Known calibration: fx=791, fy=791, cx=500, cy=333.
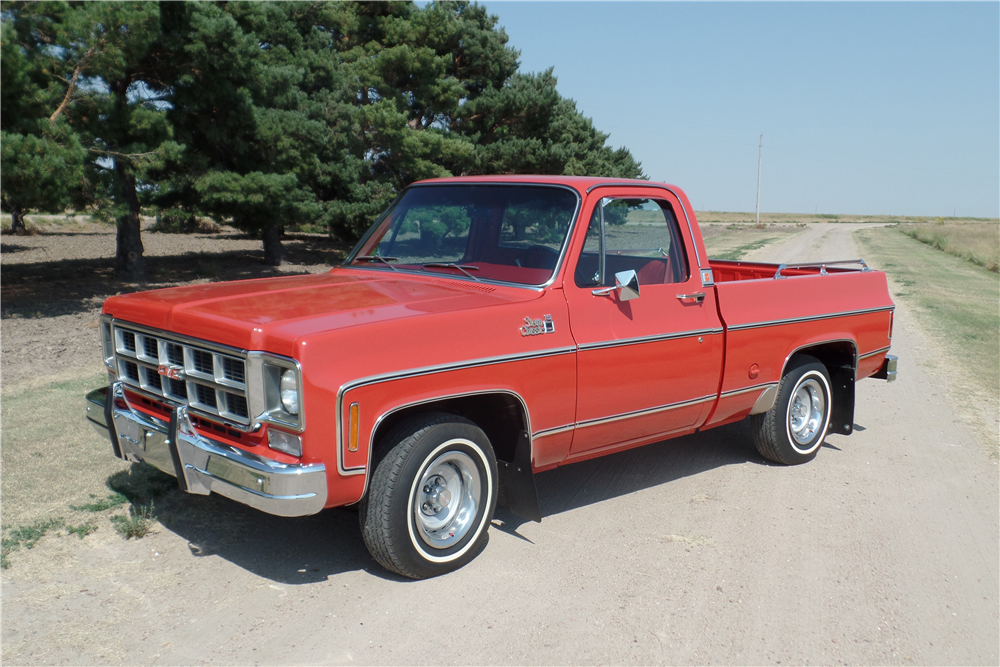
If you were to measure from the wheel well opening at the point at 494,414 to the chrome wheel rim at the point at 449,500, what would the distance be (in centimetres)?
25

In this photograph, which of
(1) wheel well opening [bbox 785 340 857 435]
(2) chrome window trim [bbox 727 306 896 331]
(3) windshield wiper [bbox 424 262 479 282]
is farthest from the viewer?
(1) wheel well opening [bbox 785 340 857 435]

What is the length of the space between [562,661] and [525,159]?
2167cm

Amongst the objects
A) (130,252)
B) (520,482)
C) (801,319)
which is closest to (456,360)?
(520,482)

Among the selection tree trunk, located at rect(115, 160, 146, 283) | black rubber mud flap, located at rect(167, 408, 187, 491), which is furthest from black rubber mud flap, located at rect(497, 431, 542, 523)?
tree trunk, located at rect(115, 160, 146, 283)

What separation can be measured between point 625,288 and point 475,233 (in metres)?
1.08

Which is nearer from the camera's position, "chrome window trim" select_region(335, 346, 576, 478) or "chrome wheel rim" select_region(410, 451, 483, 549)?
"chrome window trim" select_region(335, 346, 576, 478)

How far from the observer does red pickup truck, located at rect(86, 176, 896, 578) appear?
3535 millimetres

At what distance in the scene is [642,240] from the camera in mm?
5312

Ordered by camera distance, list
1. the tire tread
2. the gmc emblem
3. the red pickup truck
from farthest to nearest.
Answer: the gmc emblem < the tire tread < the red pickup truck

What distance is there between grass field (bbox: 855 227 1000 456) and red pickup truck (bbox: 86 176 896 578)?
3061 millimetres

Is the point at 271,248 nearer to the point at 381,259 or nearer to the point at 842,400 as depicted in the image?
the point at 381,259

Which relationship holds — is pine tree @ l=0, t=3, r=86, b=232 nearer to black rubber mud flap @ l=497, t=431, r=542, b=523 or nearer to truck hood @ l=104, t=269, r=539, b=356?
truck hood @ l=104, t=269, r=539, b=356

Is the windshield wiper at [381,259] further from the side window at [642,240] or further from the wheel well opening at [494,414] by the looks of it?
the side window at [642,240]

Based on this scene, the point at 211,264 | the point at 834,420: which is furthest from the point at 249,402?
the point at 211,264
